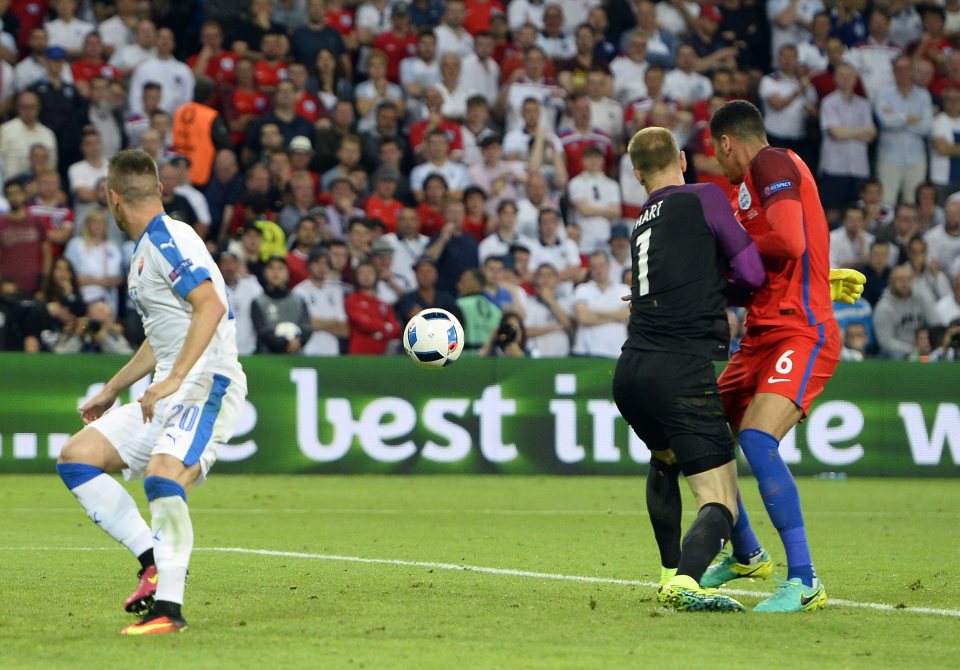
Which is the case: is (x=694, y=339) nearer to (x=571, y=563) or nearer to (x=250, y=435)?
(x=571, y=563)

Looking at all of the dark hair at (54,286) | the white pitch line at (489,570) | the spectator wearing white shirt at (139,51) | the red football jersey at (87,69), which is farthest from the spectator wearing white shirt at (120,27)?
the white pitch line at (489,570)

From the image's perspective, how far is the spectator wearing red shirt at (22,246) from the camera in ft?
56.8

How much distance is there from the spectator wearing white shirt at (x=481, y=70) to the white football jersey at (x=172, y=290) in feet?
47.5

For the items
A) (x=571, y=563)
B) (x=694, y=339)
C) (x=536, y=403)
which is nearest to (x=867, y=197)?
(x=536, y=403)

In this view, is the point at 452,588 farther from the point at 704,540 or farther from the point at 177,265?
the point at 177,265

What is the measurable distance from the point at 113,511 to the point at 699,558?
2693 millimetres

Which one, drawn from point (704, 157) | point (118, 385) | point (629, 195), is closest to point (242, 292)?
point (629, 195)

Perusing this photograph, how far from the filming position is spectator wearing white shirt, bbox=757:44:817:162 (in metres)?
21.7

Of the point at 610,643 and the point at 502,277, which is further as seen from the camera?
the point at 502,277

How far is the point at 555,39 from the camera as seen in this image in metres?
22.2

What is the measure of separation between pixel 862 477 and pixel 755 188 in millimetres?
10169

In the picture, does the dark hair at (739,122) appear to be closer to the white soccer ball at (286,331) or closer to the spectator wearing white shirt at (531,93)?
the white soccer ball at (286,331)

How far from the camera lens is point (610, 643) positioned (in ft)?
21.1

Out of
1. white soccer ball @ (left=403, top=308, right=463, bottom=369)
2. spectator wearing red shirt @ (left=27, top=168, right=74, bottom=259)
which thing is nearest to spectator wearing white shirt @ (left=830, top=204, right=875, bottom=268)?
spectator wearing red shirt @ (left=27, top=168, right=74, bottom=259)
